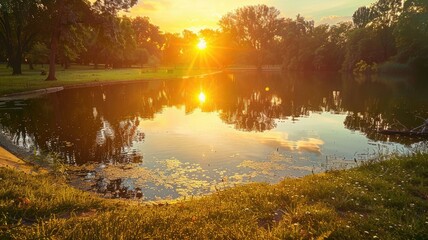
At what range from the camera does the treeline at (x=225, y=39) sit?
155 ft

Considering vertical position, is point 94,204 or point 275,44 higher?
point 275,44

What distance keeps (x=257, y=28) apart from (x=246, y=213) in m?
145

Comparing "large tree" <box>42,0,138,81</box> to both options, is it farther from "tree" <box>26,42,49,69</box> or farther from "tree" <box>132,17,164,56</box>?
"tree" <box>132,17,164,56</box>

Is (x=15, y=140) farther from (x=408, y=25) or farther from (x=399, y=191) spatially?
(x=408, y=25)

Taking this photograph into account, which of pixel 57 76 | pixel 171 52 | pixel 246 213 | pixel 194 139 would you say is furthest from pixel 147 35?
pixel 246 213

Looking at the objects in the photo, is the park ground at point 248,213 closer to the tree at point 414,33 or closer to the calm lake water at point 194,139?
the calm lake water at point 194,139

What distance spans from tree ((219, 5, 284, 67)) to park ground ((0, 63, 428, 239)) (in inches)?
5363

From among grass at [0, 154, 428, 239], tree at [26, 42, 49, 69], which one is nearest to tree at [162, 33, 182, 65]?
tree at [26, 42, 49, 69]

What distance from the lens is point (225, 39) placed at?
14462 cm

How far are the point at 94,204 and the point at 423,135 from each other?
17.8 m

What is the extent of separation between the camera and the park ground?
6.07 metres

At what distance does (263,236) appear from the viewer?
19.7 ft

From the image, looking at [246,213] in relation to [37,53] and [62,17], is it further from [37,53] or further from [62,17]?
[37,53]

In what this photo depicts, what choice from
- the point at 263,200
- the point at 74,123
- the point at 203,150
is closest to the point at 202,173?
the point at 203,150
